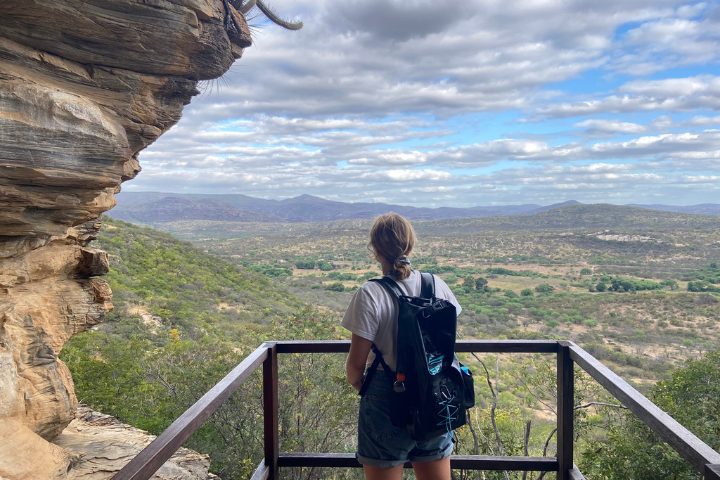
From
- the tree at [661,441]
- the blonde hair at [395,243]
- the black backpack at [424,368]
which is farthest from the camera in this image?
the tree at [661,441]

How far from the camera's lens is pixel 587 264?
1416 inches

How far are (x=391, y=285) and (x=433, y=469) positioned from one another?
0.78m

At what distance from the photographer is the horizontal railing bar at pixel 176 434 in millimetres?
1590

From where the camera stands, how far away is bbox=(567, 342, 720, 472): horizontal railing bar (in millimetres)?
1445

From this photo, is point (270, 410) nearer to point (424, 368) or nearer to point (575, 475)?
point (424, 368)

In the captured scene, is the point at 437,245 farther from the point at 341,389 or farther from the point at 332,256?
the point at 341,389

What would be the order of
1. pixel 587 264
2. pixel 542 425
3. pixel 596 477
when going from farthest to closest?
1. pixel 587 264
2. pixel 542 425
3. pixel 596 477

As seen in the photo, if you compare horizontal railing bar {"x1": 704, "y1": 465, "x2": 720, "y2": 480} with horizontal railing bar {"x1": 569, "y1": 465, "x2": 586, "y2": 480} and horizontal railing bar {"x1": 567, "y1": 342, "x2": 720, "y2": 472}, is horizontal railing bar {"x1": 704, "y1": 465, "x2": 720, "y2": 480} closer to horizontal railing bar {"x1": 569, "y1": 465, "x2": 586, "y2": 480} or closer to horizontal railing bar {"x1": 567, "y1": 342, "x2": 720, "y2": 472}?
horizontal railing bar {"x1": 567, "y1": 342, "x2": 720, "y2": 472}

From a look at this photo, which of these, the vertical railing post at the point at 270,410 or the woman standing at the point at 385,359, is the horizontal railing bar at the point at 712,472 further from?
the vertical railing post at the point at 270,410

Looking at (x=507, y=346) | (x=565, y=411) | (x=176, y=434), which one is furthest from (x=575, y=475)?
(x=176, y=434)

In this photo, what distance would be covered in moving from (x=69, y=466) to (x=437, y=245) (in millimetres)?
38518

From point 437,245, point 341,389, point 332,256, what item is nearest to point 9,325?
point 341,389

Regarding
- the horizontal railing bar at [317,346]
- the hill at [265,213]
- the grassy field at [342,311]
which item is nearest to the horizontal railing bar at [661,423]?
the grassy field at [342,311]

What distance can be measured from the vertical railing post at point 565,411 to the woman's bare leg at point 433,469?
34.0 inches
